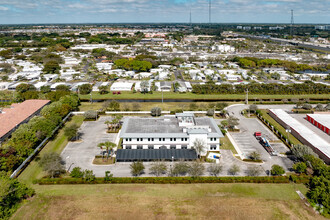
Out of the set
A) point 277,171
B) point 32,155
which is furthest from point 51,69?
point 277,171

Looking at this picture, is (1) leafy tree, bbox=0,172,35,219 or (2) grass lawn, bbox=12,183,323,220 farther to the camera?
(2) grass lawn, bbox=12,183,323,220

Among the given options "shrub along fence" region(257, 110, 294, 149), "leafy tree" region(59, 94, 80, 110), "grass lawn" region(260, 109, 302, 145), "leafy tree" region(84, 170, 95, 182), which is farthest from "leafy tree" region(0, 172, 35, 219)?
"grass lawn" region(260, 109, 302, 145)

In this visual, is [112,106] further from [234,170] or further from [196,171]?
[234,170]

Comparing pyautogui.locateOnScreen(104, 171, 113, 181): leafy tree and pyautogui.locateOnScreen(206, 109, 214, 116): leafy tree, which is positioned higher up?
pyautogui.locateOnScreen(206, 109, 214, 116): leafy tree

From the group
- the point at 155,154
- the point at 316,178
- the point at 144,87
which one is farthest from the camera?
the point at 144,87

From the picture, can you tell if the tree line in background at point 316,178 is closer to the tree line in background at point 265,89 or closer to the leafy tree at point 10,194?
the leafy tree at point 10,194

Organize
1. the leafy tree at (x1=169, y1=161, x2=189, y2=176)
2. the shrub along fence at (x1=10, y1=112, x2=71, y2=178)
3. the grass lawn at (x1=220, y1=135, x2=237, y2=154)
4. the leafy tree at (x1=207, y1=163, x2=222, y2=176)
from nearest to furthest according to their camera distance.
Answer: the leafy tree at (x1=169, y1=161, x2=189, y2=176) < the leafy tree at (x1=207, y1=163, x2=222, y2=176) < the shrub along fence at (x1=10, y1=112, x2=71, y2=178) < the grass lawn at (x1=220, y1=135, x2=237, y2=154)

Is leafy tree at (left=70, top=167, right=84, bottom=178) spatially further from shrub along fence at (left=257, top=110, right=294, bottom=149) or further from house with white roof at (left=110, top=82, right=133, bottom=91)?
house with white roof at (left=110, top=82, right=133, bottom=91)
